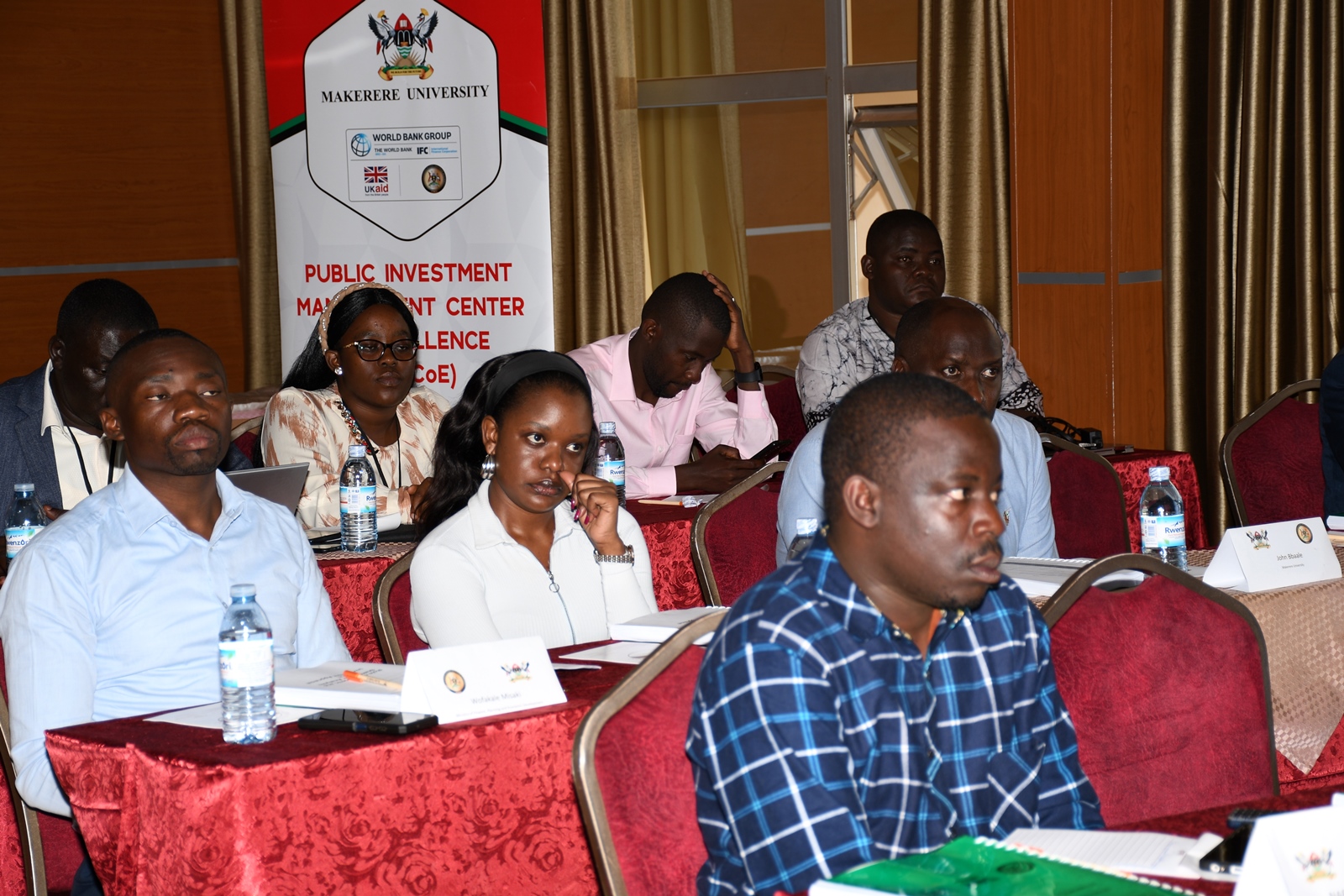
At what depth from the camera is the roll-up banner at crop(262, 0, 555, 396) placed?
252 inches

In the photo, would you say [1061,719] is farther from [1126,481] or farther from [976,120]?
[976,120]

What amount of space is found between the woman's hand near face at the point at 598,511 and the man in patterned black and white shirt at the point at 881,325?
90.5 inches

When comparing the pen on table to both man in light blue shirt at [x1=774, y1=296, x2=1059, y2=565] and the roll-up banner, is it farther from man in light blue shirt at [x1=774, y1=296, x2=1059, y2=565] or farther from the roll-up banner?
the roll-up banner

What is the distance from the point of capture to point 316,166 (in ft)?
21.9

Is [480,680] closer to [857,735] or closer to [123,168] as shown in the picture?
[857,735]

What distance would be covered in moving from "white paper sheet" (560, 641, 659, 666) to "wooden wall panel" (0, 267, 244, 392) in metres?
4.75

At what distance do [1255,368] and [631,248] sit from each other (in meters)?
2.77

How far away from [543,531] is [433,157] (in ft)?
13.3

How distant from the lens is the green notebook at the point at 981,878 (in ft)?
4.06

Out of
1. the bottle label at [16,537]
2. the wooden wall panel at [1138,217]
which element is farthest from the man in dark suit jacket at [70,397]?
the wooden wall panel at [1138,217]

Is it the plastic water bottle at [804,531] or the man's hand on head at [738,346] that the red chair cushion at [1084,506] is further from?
the man's hand on head at [738,346]

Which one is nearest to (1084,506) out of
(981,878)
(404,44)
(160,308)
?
(981,878)

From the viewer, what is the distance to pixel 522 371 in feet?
9.39

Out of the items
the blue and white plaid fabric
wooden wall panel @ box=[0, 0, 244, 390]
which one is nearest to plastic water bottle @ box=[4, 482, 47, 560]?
the blue and white plaid fabric
